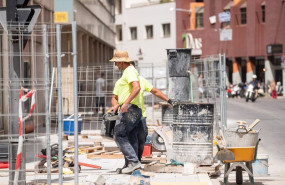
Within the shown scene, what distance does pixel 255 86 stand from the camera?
162ft

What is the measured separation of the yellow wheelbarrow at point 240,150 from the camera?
10125mm

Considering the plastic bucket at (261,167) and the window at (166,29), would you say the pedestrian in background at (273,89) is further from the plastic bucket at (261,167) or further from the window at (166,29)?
the plastic bucket at (261,167)

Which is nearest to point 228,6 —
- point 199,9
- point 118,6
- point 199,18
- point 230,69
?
point 230,69

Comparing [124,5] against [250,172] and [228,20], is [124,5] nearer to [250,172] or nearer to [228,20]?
[228,20]

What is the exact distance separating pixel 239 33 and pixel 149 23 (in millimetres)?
18292

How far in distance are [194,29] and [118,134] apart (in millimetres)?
68657

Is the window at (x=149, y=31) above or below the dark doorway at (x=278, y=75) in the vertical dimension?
above

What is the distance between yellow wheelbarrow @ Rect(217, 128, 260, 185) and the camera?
1012 cm

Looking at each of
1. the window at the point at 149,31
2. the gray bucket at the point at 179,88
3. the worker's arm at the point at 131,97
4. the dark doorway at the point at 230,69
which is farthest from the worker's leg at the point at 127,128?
the window at the point at 149,31

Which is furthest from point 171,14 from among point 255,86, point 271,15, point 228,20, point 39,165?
point 39,165

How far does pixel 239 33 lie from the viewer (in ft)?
233

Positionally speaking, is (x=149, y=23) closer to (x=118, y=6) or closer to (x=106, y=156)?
(x=118, y=6)

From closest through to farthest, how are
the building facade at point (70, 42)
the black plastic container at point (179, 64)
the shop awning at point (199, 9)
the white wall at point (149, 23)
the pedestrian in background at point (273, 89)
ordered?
the black plastic container at point (179, 64) → the building facade at point (70, 42) → the pedestrian in background at point (273, 89) → the shop awning at point (199, 9) → the white wall at point (149, 23)

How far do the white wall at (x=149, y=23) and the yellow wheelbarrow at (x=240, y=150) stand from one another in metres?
73.4
